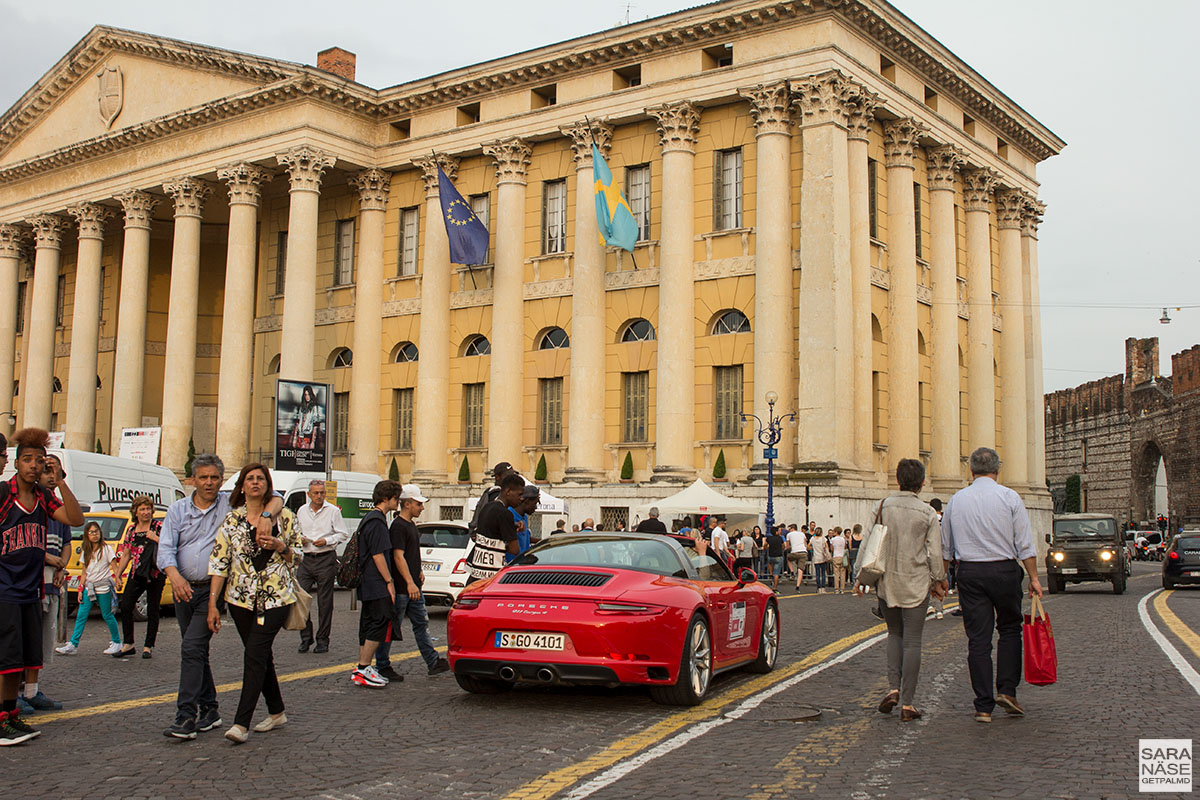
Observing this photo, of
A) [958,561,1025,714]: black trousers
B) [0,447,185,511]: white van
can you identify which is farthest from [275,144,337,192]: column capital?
[958,561,1025,714]: black trousers

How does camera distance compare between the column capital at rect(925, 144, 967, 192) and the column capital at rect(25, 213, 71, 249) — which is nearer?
the column capital at rect(925, 144, 967, 192)

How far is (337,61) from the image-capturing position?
41688mm

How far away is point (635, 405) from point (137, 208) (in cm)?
2010

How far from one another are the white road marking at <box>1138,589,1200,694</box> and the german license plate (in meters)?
5.46

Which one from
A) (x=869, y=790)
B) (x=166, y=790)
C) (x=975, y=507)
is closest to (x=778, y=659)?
(x=975, y=507)

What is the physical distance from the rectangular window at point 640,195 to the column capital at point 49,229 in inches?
933

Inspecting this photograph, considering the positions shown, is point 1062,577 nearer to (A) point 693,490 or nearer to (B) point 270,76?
(A) point 693,490

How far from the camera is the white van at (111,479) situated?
23.3 meters

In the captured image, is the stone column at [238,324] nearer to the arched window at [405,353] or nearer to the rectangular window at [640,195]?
the arched window at [405,353]

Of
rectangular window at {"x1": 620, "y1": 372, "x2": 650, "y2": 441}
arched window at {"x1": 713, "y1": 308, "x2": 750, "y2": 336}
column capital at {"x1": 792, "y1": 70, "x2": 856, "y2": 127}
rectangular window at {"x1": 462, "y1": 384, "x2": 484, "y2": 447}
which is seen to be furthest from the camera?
rectangular window at {"x1": 462, "y1": 384, "x2": 484, "y2": 447}

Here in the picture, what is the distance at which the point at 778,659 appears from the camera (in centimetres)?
1249

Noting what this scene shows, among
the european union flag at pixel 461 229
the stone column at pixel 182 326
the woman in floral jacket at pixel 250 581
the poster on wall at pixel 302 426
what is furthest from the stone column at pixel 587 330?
the woman in floral jacket at pixel 250 581

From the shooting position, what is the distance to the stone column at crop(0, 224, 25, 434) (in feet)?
154

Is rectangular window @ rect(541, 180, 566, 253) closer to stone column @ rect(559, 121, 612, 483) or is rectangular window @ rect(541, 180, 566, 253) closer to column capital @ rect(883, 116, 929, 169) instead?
stone column @ rect(559, 121, 612, 483)
